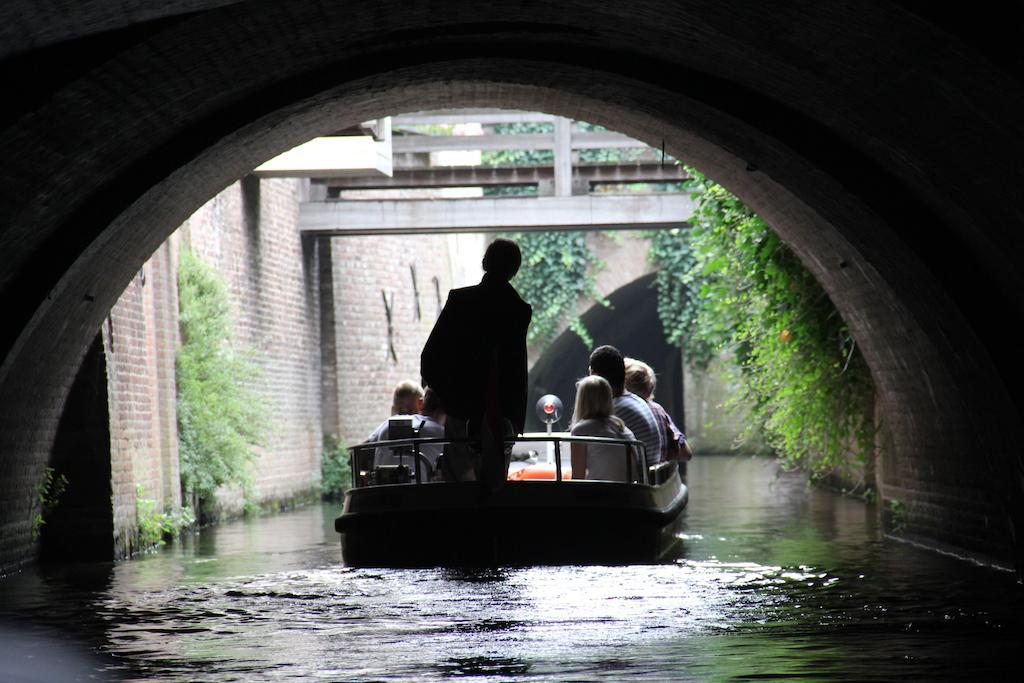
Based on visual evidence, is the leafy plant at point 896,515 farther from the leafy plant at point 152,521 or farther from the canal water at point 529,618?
the leafy plant at point 152,521

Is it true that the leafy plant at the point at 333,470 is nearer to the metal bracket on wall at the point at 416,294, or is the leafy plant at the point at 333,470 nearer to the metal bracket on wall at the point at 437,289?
the metal bracket on wall at the point at 416,294

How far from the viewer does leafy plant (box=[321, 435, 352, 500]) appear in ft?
63.7

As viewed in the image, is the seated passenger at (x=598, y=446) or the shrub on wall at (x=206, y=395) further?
the shrub on wall at (x=206, y=395)

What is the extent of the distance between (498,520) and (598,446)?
88 cm

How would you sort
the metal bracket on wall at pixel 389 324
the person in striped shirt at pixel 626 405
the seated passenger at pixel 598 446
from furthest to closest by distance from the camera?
the metal bracket on wall at pixel 389 324 → the person in striped shirt at pixel 626 405 → the seated passenger at pixel 598 446

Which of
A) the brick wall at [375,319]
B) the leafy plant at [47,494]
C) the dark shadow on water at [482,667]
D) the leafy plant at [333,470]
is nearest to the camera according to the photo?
the dark shadow on water at [482,667]

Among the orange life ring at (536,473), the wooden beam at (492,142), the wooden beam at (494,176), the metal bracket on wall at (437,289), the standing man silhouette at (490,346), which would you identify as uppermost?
→ the wooden beam at (492,142)

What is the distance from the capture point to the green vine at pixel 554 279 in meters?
25.4

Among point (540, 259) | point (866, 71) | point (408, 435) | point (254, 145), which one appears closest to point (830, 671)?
point (866, 71)

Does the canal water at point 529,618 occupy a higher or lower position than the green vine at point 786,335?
lower

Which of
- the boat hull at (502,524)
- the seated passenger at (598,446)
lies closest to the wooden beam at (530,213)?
the seated passenger at (598,446)

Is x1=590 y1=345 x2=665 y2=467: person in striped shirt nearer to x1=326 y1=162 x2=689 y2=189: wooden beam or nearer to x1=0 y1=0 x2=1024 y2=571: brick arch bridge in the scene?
x1=0 y1=0 x2=1024 y2=571: brick arch bridge

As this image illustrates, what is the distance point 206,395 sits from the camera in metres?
14.0

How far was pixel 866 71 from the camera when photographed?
21.9ft
